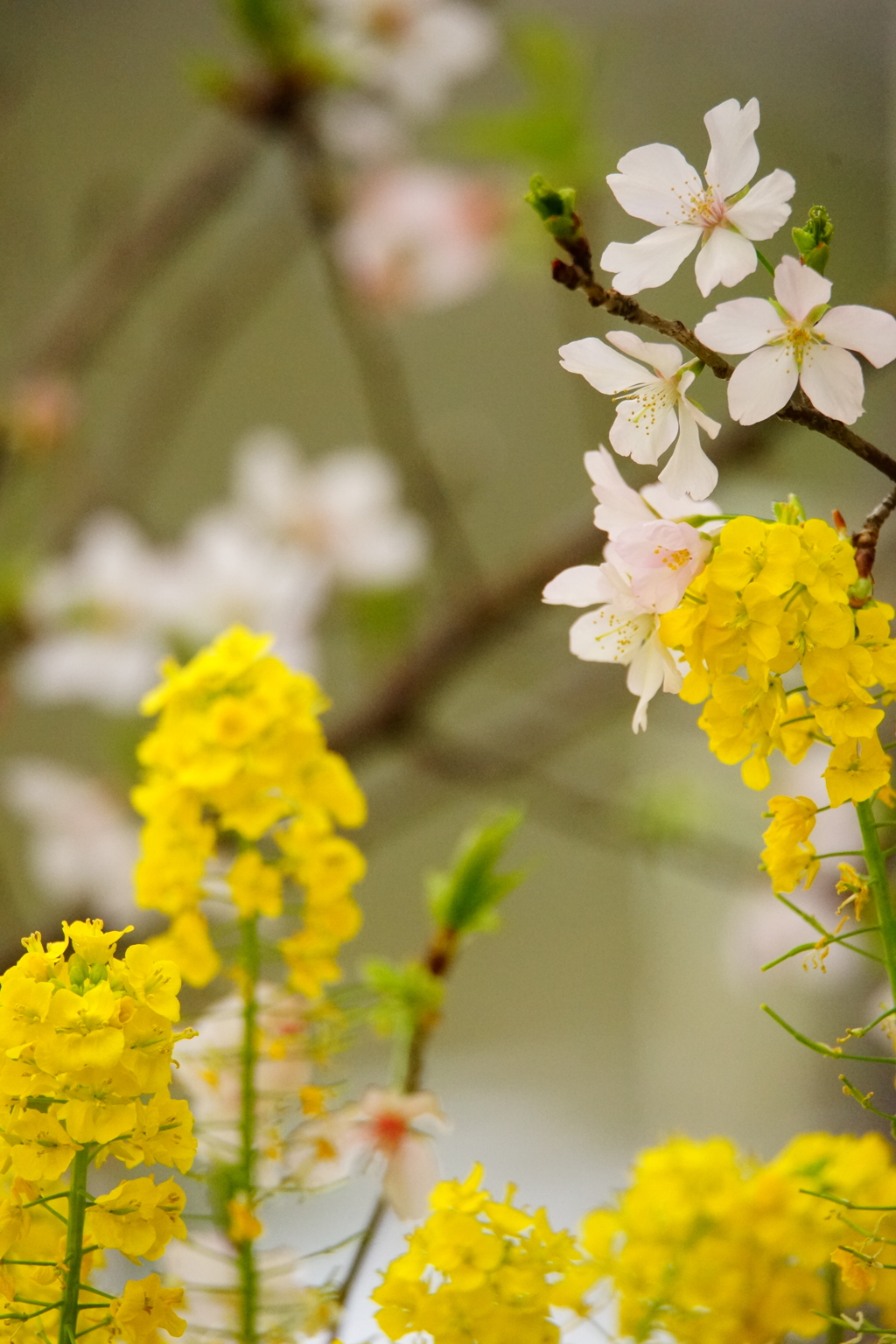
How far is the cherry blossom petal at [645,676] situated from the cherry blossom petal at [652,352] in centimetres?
4

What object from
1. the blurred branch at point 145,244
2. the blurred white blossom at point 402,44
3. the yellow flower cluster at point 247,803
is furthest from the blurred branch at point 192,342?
the yellow flower cluster at point 247,803

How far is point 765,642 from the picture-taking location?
0.17 m

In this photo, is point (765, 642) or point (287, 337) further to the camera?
point (287, 337)

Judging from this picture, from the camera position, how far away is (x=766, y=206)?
18cm

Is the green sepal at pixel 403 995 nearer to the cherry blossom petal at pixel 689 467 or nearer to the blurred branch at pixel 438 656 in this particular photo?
the cherry blossom petal at pixel 689 467

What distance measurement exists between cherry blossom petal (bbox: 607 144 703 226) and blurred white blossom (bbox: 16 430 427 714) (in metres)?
0.37

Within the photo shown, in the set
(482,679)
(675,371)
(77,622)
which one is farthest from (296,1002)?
(482,679)

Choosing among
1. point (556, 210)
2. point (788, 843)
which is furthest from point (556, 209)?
point (788, 843)

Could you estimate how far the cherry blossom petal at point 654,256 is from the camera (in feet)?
0.59

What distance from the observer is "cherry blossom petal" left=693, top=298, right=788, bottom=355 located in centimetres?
17

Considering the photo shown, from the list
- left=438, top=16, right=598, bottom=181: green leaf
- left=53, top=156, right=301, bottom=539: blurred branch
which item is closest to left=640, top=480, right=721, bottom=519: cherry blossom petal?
left=438, top=16, right=598, bottom=181: green leaf

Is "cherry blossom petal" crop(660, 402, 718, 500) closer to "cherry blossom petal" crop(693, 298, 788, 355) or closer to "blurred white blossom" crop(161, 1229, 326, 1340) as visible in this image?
"cherry blossom petal" crop(693, 298, 788, 355)

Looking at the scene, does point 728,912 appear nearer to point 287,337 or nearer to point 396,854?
point 396,854

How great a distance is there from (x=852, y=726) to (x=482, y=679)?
1176mm
